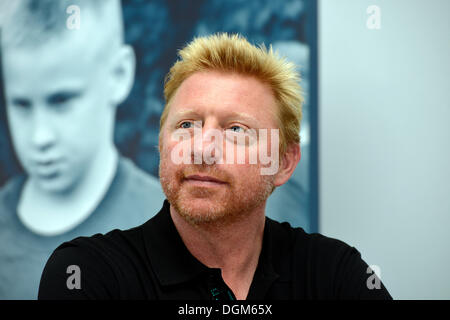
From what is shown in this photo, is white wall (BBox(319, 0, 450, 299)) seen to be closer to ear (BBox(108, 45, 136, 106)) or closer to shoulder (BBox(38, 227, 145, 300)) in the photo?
ear (BBox(108, 45, 136, 106))

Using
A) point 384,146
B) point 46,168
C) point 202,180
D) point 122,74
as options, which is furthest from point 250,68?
point 46,168

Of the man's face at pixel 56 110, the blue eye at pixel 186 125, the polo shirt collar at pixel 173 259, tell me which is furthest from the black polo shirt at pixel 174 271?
the man's face at pixel 56 110

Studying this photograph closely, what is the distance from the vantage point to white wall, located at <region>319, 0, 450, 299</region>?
175 cm

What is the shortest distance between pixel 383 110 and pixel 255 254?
994 millimetres

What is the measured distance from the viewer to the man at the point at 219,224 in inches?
36.3

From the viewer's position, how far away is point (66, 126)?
1696 millimetres

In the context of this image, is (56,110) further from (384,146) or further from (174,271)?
(384,146)

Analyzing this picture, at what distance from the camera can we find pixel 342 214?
1750 mm

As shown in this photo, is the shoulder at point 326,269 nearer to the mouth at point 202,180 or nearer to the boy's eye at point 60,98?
the mouth at point 202,180

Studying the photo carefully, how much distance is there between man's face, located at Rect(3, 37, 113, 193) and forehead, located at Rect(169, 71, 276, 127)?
74 cm

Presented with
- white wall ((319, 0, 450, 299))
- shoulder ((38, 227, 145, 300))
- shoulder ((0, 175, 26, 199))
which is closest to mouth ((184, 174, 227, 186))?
shoulder ((38, 227, 145, 300))

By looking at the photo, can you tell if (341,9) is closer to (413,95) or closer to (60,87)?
(413,95)

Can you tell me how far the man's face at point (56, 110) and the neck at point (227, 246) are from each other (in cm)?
80
